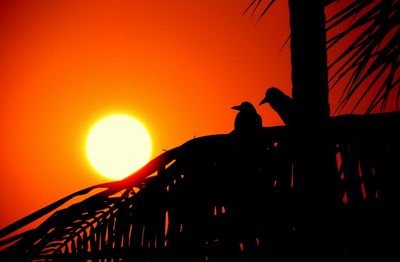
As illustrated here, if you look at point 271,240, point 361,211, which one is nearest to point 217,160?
point 271,240

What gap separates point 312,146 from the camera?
1.00 meters

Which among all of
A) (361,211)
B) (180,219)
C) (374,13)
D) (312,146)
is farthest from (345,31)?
(180,219)

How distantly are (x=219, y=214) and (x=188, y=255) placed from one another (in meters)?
0.17

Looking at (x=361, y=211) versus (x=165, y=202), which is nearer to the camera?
(x=361, y=211)

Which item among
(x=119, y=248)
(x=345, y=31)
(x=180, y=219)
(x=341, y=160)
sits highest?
(x=345, y=31)

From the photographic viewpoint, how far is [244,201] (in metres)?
1.05

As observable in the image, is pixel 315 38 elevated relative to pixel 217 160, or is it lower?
elevated

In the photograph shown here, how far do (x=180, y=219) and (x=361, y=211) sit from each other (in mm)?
575

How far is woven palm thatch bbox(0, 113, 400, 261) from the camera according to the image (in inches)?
36.6

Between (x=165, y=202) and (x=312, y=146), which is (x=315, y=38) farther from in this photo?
(x=165, y=202)

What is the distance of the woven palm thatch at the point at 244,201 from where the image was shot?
929mm

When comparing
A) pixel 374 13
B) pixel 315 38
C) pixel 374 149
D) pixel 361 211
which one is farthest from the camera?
pixel 315 38

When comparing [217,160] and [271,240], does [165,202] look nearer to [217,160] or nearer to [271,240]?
[217,160]

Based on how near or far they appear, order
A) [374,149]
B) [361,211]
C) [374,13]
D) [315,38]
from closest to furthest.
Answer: [374,13] < [361,211] < [374,149] < [315,38]
